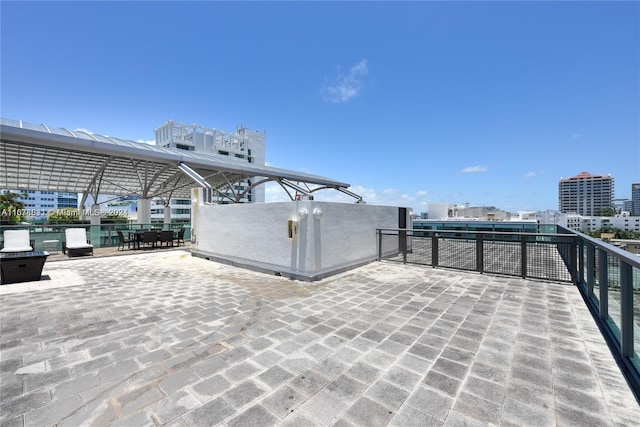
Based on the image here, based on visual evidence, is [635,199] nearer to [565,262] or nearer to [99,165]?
[565,262]

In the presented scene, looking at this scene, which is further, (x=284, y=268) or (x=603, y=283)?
(x=284, y=268)

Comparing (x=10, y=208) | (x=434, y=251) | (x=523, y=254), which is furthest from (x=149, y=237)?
(x=10, y=208)

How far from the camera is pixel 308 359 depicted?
268 cm

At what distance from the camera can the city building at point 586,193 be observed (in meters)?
58.2

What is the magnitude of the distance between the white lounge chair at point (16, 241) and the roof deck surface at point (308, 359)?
4.28 meters

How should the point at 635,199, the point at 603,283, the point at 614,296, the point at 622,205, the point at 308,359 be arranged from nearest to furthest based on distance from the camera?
the point at 308,359, the point at 614,296, the point at 603,283, the point at 635,199, the point at 622,205

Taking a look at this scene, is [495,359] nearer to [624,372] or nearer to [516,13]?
[624,372]

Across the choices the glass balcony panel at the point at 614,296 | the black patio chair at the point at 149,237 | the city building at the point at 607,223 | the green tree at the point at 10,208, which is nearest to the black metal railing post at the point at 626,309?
the glass balcony panel at the point at 614,296

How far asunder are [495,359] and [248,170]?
1763 cm

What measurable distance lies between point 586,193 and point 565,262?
262ft

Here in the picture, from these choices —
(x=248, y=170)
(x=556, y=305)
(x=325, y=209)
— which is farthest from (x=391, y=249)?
(x=248, y=170)

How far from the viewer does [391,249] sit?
8.94m

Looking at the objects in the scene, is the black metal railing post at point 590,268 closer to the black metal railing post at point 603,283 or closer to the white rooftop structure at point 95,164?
the black metal railing post at point 603,283

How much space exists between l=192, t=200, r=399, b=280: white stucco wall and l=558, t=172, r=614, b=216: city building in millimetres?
75606
